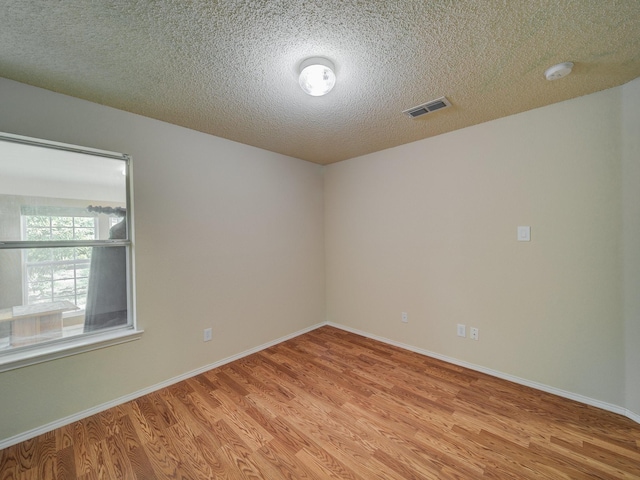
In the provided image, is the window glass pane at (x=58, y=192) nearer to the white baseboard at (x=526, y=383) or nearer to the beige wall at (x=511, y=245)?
the beige wall at (x=511, y=245)

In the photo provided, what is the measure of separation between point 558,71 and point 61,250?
12.1 ft

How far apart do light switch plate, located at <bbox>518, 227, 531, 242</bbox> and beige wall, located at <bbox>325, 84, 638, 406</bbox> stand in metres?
0.04

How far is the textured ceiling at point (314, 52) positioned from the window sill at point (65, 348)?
6.12 ft

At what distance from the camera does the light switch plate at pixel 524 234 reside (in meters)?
2.27

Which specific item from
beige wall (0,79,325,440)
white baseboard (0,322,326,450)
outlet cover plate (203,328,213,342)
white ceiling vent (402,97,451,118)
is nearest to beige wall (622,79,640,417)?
white ceiling vent (402,97,451,118)

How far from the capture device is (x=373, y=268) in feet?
11.2

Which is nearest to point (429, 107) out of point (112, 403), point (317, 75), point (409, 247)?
point (317, 75)

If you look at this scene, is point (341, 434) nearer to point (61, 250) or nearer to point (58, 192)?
point (61, 250)

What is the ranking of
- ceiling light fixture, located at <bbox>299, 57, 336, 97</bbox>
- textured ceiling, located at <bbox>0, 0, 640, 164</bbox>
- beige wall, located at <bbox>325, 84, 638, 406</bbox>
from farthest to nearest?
beige wall, located at <bbox>325, 84, 638, 406</bbox> < ceiling light fixture, located at <bbox>299, 57, 336, 97</bbox> < textured ceiling, located at <bbox>0, 0, 640, 164</bbox>

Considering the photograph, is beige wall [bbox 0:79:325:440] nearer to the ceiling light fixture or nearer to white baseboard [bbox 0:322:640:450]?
white baseboard [bbox 0:322:640:450]

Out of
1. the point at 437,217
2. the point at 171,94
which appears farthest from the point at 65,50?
the point at 437,217

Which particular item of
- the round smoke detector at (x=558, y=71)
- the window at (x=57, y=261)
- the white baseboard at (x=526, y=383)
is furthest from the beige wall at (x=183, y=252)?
the round smoke detector at (x=558, y=71)

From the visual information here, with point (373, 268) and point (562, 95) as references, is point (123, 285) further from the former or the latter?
point (562, 95)

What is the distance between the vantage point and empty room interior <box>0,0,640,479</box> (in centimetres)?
145
